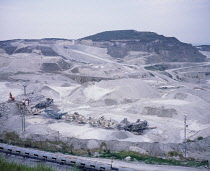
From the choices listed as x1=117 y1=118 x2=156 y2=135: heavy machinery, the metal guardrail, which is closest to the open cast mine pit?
x1=117 y1=118 x2=156 y2=135: heavy machinery

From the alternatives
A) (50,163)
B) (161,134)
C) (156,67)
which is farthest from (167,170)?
(156,67)

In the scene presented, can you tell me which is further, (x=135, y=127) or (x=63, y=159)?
(x=135, y=127)

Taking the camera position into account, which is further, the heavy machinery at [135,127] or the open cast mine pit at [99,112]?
the heavy machinery at [135,127]

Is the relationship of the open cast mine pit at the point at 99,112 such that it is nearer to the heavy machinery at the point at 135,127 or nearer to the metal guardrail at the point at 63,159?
the heavy machinery at the point at 135,127

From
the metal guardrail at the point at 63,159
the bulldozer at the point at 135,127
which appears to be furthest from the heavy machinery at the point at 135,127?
the metal guardrail at the point at 63,159

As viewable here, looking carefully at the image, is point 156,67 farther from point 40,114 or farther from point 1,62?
point 40,114

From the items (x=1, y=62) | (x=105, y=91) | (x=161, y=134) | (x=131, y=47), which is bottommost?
(x=161, y=134)

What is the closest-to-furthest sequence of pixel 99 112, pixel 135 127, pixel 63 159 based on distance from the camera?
pixel 63 159, pixel 135 127, pixel 99 112

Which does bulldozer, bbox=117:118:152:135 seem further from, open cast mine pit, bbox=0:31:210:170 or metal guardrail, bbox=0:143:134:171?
metal guardrail, bbox=0:143:134:171

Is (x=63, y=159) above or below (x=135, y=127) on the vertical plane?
above

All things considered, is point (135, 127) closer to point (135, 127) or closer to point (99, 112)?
point (135, 127)

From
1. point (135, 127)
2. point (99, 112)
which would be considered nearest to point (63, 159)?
point (135, 127)
